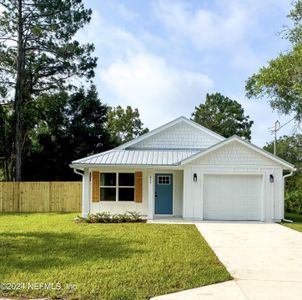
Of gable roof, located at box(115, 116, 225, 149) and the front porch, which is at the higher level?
gable roof, located at box(115, 116, 225, 149)

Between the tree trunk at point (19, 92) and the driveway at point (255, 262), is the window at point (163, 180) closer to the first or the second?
the driveway at point (255, 262)

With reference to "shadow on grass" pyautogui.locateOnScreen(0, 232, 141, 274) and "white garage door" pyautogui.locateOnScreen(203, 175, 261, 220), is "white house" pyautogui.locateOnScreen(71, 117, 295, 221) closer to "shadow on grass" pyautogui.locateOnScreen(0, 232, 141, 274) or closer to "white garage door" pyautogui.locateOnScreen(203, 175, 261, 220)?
"white garage door" pyautogui.locateOnScreen(203, 175, 261, 220)

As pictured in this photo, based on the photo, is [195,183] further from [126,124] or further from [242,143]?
[126,124]

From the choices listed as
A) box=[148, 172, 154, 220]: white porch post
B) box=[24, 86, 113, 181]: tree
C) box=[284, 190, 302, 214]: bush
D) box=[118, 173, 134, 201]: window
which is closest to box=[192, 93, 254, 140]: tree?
box=[24, 86, 113, 181]: tree

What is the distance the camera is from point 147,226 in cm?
1412

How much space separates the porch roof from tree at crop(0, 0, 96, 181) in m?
10.7

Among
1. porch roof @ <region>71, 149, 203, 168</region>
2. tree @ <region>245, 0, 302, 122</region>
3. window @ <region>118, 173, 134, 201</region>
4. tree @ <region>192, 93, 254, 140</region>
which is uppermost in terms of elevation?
tree @ <region>192, 93, 254, 140</region>

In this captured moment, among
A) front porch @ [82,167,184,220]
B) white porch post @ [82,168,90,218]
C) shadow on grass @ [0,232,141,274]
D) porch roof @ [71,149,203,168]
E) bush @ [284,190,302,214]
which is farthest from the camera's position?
bush @ [284,190,302,214]

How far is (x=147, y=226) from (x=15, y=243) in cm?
529

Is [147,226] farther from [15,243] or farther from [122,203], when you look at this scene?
[15,243]

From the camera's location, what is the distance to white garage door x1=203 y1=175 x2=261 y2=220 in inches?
666

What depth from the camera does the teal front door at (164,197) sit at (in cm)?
1802

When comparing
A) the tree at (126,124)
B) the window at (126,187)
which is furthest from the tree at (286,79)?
the tree at (126,124)

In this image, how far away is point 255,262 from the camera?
26.9 ft
